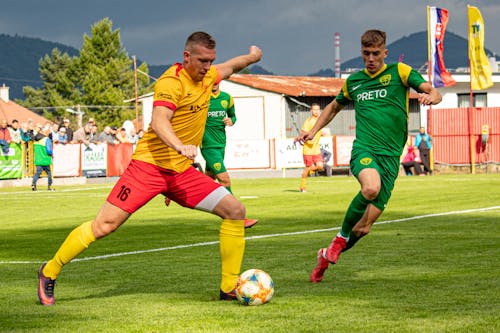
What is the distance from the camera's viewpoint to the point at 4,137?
34.2 m

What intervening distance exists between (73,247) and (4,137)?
26.9m

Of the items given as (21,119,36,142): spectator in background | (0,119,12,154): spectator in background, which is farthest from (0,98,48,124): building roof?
(0,119,12,154): spectator in background

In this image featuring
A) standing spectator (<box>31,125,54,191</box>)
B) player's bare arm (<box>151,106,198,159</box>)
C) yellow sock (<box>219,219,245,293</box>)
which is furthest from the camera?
standing spectator (<box>31,125,54,191</box>)

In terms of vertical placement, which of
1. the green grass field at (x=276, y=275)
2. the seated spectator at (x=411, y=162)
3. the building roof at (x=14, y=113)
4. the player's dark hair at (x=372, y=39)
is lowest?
the green grass field at (x=276, y=275)

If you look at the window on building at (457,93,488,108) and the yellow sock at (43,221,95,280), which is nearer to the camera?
the yellow sock at (43,221,95,280)

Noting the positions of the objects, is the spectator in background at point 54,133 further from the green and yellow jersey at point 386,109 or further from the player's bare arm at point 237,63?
the player's bare arm at point 237,63

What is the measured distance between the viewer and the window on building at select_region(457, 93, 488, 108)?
72.3 metres

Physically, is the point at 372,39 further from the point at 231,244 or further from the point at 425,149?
the point at 425,149

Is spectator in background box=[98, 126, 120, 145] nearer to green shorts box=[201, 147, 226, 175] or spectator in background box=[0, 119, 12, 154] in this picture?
spectator in background box=[0, 119, 12, 154]

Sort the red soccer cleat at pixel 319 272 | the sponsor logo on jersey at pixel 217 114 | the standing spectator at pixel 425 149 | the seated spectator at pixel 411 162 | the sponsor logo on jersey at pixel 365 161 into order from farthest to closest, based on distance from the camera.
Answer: the standing spectator at pixel 425 149, the seated spectator at pixel 411 162, the sponsor logo on jersey at pixel 217 114, the sponsor logo on jersey at pixel 365 161, the red soccer cleat at pixel 319 272

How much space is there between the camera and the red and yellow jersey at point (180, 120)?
8.11 meters

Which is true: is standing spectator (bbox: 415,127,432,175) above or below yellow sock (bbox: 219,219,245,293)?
above

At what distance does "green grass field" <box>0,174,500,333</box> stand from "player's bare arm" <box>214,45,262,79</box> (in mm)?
1853

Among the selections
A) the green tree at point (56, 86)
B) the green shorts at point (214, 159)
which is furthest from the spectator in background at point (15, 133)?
the green tree at point (56, 86)
